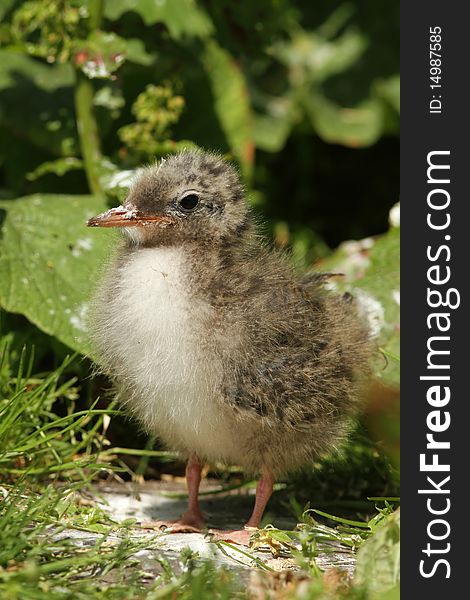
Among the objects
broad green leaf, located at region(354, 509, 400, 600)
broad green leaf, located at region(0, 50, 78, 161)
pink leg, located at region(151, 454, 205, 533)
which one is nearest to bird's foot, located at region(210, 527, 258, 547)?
pink leg, located at region(151, 454, 205, 533)

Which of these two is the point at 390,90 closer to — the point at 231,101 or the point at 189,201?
the point at 231,101

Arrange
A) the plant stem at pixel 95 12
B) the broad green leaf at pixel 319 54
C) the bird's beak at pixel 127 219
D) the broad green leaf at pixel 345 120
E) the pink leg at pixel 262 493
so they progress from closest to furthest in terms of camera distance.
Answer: the bird's beak at pixel 127 219, the pink leg at pixel 262 493, the plant stem at pixel 95 12, the broad green leaf at pixel 345 120, the broad green leaf at pixel 319 54

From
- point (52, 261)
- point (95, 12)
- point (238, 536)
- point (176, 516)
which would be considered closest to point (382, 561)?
point (238, 536)

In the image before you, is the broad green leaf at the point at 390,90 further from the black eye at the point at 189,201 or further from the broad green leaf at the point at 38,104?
the black eye at the point at 189,201

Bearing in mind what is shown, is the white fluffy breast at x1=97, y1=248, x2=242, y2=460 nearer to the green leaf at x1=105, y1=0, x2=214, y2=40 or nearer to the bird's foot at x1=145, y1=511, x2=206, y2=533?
the bird's foot at x1=145, y1=511, x2=206, y2=533

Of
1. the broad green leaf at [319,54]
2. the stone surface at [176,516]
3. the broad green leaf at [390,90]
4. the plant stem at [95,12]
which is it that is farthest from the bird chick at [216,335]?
the broad green leaf at [319,54]

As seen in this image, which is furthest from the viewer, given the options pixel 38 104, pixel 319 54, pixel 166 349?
pixel 319 54
